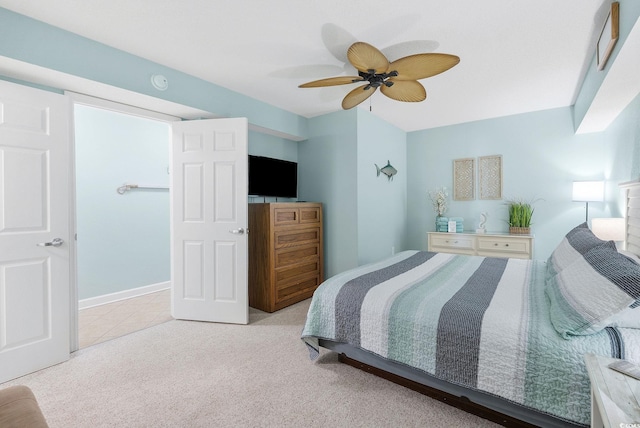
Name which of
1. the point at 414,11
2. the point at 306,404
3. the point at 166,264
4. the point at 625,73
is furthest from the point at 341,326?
the point at 166,264

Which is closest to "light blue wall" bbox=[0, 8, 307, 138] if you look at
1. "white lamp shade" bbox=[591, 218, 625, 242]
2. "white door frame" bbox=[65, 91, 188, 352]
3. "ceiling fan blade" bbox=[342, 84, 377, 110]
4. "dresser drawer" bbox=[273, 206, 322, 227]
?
"white door frame" bbox=[65, 91, 188, 352]

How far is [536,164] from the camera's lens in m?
4.02

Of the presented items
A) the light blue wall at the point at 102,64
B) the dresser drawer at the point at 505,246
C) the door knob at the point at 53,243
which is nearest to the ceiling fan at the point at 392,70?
the light blue wall at the point at 102,64

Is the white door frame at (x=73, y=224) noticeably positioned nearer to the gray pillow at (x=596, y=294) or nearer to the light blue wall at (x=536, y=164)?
the gray pillow at (x=596, y=294)

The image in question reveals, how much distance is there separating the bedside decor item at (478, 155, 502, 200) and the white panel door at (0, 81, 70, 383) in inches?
197

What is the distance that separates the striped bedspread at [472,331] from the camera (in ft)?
4.12

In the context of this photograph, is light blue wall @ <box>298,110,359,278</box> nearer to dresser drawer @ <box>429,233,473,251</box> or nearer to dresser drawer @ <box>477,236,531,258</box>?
dresser drawer @ <box>429,233,473,251</box>

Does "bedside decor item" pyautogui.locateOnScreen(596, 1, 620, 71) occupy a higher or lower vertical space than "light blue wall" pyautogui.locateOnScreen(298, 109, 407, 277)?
higher

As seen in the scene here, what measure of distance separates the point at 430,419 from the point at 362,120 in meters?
3.31

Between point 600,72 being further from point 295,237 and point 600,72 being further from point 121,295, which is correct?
point 121,295

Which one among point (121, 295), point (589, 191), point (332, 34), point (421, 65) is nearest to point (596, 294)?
point (421, 65)

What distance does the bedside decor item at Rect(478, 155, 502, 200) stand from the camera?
4289mm

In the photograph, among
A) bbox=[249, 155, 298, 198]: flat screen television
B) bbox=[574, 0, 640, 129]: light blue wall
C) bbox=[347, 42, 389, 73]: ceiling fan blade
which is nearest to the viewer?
bbox=[574, 0, 640, 129]: light blue wall

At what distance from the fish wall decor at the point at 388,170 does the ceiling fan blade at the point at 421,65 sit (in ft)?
6.80
